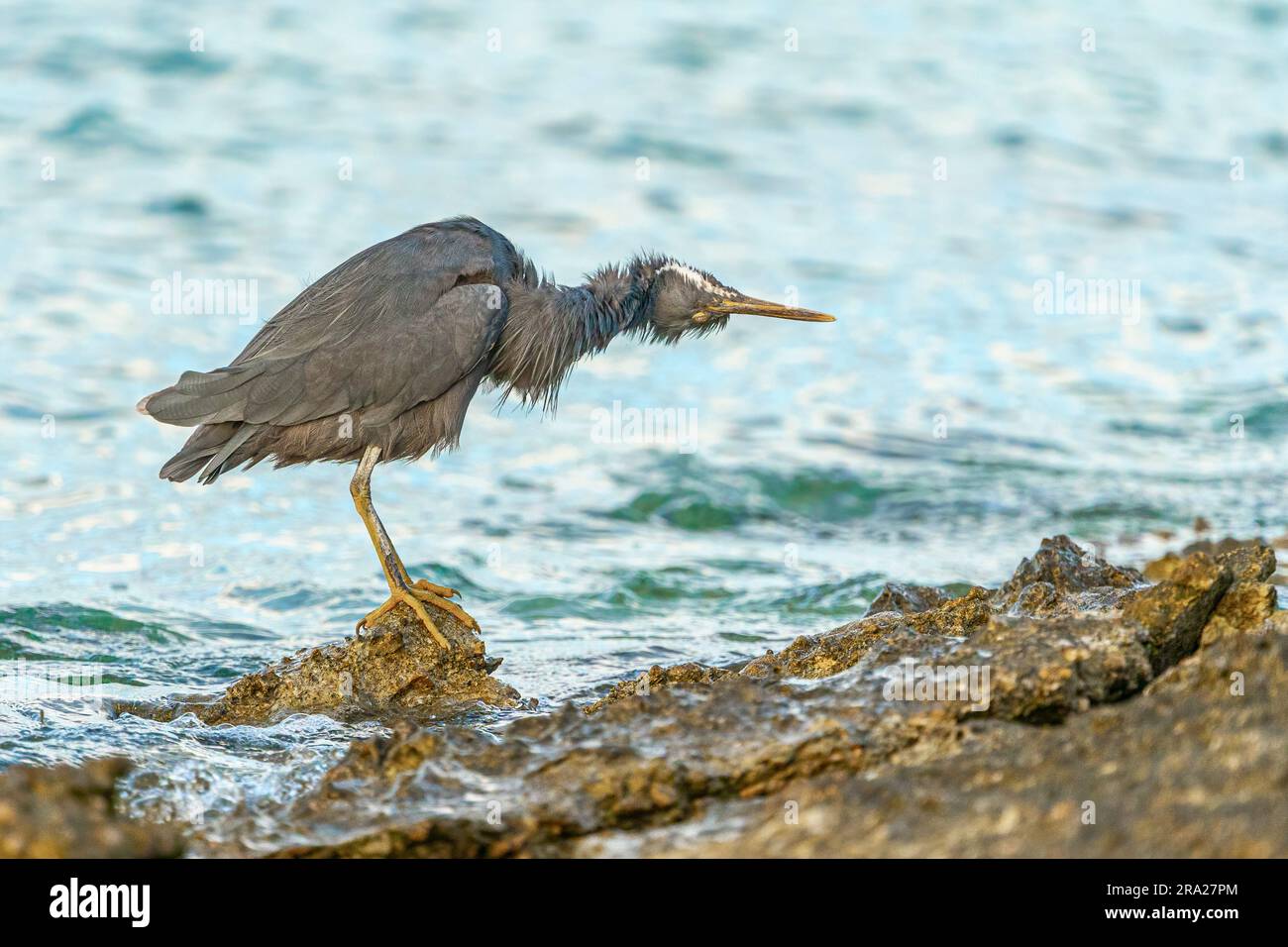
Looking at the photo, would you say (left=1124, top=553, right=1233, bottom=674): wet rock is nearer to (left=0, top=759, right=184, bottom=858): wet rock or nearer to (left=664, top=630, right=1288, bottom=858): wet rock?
(left=664, top=630, right=1288, bottom=858): wet rock

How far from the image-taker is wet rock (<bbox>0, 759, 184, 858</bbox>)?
3291 mm

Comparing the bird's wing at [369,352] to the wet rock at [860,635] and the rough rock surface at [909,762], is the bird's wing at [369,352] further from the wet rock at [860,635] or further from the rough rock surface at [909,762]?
the rough rock surface at [909,762]

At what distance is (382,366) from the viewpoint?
20.4 feet

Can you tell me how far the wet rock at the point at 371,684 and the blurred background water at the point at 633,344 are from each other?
21 centimetres

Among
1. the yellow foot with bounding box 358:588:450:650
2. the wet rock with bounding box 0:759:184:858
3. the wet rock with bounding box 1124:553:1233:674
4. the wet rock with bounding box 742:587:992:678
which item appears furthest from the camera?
the yellow foot with bounding box 358:588:450:650

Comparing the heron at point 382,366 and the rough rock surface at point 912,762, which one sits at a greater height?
the heron at point 382,366

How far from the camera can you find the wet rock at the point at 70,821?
3.29 meters

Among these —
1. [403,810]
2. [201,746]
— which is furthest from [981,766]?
[201,746]

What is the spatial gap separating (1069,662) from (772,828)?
43.4 inches

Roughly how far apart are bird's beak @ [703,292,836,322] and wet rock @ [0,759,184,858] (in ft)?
12.3

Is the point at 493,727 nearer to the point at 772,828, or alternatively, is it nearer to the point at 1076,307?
the point at 772,828

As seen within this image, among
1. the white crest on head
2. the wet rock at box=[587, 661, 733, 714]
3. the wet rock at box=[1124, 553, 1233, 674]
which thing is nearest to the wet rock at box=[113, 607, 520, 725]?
the wet rock at box=[587, 661, 733, 714]

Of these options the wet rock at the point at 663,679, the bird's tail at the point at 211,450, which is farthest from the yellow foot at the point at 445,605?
the bird's tail at the point at 211,450

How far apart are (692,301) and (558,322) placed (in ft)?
2.14
